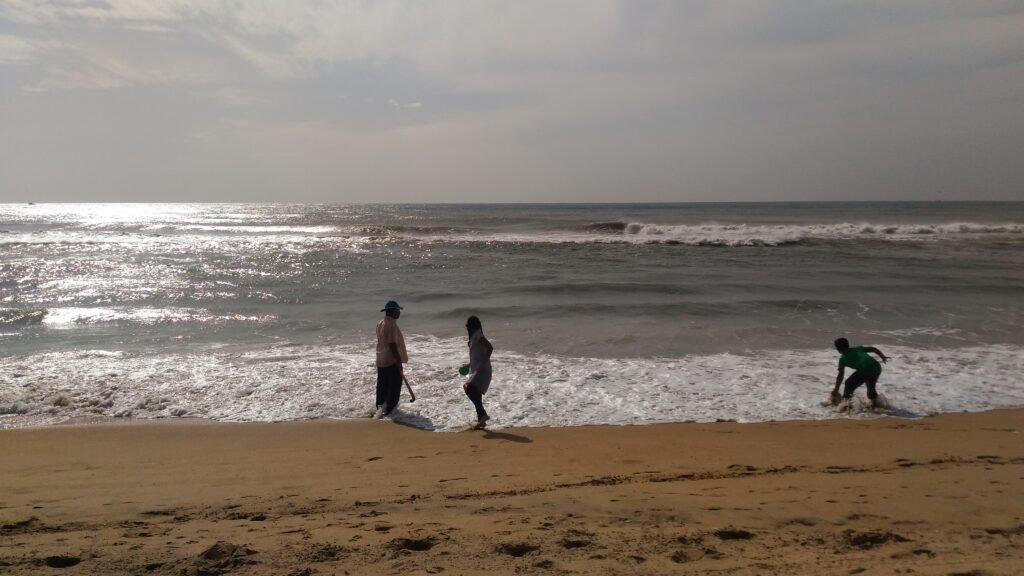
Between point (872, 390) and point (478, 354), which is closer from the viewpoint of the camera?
point (478, 354)

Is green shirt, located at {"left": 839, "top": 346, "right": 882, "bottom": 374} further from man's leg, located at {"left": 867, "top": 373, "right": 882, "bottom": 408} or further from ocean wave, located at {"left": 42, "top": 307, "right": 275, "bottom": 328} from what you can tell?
ocean wave, located at {"left": 42, "top": 307, "right": 275, "bottom": 328}

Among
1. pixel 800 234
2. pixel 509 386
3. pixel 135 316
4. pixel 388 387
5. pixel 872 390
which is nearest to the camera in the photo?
pixel 872 390

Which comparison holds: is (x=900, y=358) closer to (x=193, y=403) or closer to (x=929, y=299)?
(x=929, y=299)

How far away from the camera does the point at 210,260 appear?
25547 mm

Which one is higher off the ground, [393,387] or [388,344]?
[388,344]

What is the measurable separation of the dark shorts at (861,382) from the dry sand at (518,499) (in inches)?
20.2

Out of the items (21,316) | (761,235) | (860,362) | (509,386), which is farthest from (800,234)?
(21,316)

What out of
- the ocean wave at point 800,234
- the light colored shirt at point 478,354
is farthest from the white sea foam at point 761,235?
the light colored shirt at point 478,354

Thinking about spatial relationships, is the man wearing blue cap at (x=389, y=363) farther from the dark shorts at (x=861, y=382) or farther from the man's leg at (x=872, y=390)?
the man's leg at (x=872, y=390)

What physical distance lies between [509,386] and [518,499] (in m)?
3.85

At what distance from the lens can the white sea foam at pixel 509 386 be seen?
24.9 feet

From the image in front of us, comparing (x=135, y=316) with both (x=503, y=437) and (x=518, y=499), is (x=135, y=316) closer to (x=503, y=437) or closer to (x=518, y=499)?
(x=503, y=437)

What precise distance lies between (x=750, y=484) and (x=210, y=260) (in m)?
25.1

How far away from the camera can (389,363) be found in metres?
7.68
